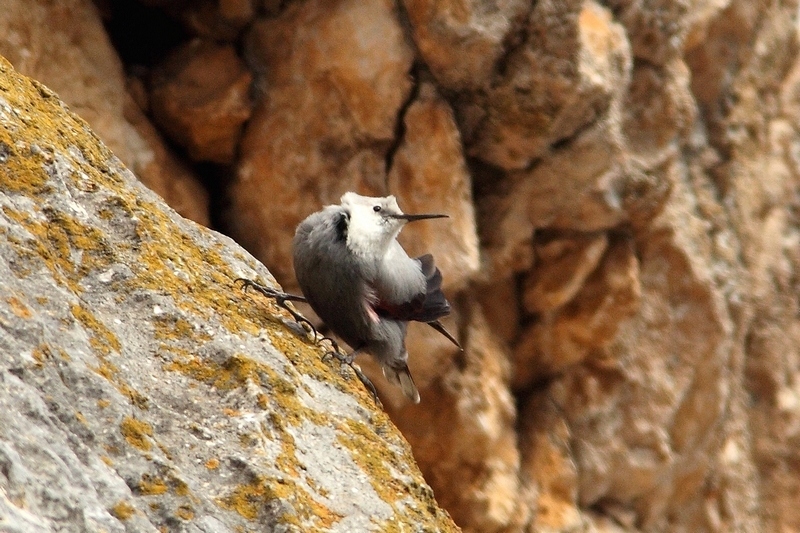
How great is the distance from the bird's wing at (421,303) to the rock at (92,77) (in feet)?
7.98

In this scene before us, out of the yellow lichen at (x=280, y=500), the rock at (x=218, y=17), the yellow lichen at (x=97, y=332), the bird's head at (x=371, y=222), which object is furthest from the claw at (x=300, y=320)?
the rock at (x=218, y=17)

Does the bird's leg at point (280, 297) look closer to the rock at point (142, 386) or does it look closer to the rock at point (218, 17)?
the rock at point (142, 386)

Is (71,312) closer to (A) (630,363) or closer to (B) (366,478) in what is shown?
(B) (366,478)

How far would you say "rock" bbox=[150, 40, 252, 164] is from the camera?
7.02 m

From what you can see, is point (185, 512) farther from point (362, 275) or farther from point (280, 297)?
point (362, 275)

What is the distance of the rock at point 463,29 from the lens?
6.68m

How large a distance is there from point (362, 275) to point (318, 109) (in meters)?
2.74

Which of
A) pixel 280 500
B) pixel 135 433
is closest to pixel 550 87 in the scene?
pixel 280 500

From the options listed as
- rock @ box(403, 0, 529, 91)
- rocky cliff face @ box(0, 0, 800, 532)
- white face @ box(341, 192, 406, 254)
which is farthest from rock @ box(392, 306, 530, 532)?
white face @ box(341, 192, 406, 254)

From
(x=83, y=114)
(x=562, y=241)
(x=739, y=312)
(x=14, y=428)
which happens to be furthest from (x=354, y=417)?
(x=739, y=312)

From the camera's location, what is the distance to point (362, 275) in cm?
449

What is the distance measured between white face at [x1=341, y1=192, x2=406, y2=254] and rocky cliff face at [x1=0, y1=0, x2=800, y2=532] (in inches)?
88.6

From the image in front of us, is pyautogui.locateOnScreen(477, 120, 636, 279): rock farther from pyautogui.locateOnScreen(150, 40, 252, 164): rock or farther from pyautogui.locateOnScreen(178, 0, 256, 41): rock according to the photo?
pyautogui.locateOnScreen(178, 0, 256, 41): rock

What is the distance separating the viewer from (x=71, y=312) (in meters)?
2.61
